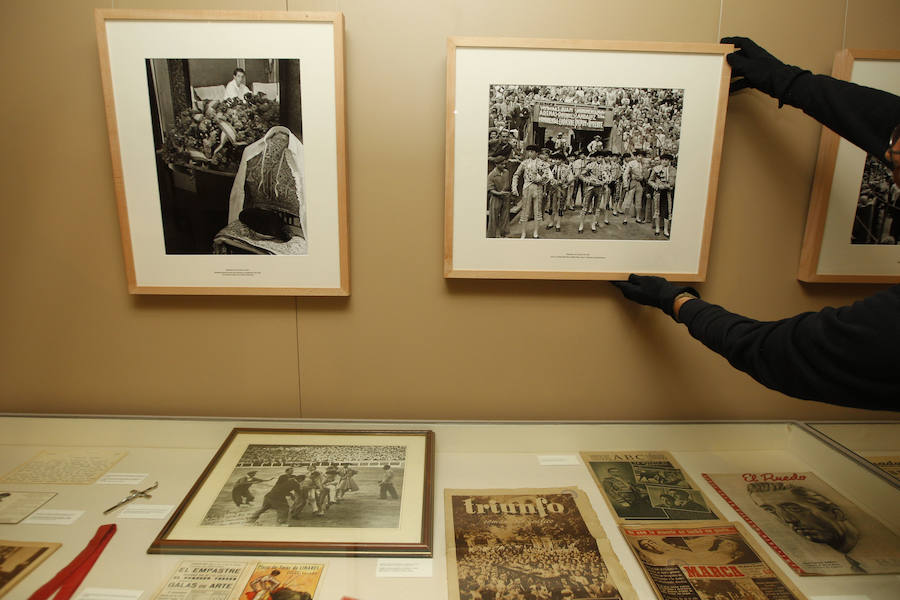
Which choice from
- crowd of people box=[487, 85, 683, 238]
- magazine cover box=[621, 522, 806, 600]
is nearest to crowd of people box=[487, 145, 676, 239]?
crowd of people box=[487, 85, 683, 238]

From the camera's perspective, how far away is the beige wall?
3.66 ft

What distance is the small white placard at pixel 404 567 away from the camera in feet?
2.91

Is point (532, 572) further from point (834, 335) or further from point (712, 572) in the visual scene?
point (834, 335)

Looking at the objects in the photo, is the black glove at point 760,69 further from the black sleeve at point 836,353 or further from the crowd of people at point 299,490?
the crowd of people at point 299,490

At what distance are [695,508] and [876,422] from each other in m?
0.71

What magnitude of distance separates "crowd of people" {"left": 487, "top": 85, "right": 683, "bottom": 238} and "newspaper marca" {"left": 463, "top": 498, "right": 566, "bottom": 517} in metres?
0.67

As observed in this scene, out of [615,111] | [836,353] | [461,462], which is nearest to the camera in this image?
[836,353]

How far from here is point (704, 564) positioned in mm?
914

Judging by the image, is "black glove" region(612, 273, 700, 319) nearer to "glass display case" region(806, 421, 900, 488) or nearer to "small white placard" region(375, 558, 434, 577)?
"glass display case" region(806, 421, 900, 488)

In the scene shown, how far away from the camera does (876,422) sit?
1292mm

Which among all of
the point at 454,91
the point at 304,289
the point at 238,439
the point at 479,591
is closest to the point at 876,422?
the point at 479,591

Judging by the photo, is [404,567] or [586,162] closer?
[404,567]

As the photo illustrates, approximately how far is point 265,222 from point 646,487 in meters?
1.20

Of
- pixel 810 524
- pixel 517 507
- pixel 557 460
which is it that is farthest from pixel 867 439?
pixel 517 507
